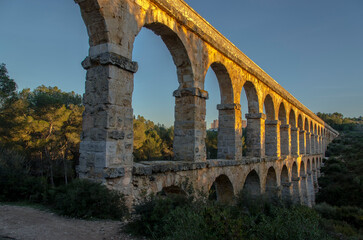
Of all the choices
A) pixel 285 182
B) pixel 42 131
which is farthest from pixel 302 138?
pixel 42 131

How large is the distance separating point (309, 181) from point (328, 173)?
336cm

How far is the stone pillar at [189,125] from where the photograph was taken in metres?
6.75

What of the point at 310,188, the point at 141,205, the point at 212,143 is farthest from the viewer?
the point at 212,143

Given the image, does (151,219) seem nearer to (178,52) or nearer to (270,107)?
(178,52)

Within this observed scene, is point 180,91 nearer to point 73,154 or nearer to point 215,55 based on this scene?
point 215,55

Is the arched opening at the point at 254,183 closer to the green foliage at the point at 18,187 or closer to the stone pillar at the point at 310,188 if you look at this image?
the green foliage at the point at 18,187

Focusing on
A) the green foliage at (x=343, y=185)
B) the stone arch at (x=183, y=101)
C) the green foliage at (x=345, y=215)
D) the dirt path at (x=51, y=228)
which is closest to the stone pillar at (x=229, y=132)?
the stone arch at (x=183, y=101)

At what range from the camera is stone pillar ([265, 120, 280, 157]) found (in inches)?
510

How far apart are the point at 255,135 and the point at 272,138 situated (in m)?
2.45

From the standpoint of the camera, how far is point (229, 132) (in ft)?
29.7

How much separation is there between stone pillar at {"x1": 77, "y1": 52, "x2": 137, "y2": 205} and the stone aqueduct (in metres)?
0.02

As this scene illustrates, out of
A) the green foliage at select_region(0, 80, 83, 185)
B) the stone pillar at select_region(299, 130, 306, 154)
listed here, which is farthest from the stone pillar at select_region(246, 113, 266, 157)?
the stone pillar at select_region(299, 130, 306, 154)

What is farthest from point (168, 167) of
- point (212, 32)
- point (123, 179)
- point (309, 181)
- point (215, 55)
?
point (309, 181)

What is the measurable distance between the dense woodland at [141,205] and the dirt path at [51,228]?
22 cm
